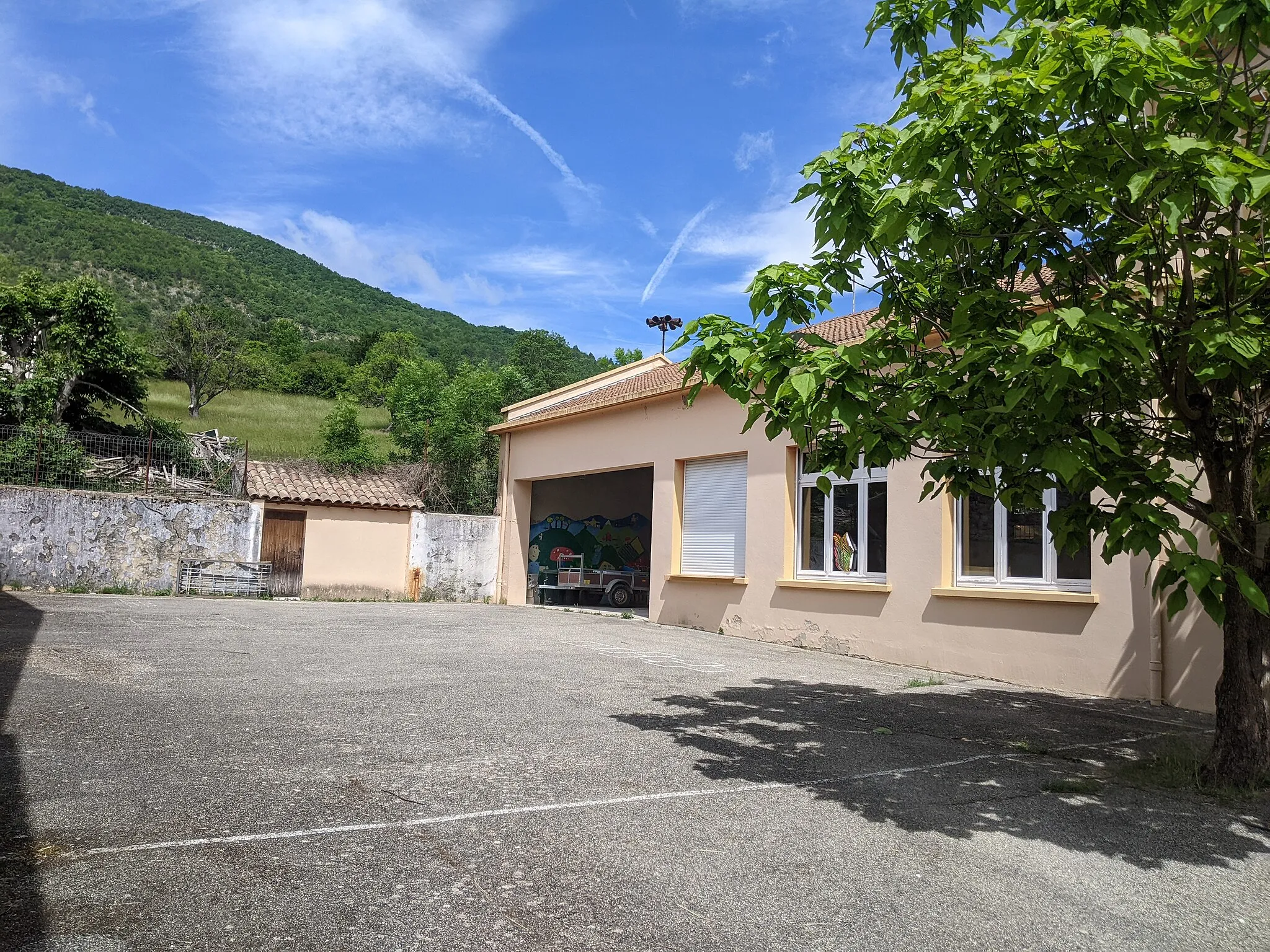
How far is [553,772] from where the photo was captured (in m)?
5.61

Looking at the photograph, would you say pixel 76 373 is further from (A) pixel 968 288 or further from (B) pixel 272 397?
(B) pixel 272 397

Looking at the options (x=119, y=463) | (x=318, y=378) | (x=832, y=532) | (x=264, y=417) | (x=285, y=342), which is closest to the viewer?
(x=832, y=532)

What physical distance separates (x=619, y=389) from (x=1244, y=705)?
688 inches

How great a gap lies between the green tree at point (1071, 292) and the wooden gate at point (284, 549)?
1756 cm

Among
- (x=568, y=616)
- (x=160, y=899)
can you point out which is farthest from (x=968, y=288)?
(x=568, y=616)

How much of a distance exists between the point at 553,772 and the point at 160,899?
254 centimetres

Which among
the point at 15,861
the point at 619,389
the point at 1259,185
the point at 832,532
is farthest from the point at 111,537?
the point at 1259,185

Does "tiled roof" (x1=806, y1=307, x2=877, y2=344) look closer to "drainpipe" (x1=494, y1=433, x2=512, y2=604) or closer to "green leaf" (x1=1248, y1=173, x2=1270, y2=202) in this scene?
"drainpipe" (x1=494, y1=433, x2=512, y2=604)

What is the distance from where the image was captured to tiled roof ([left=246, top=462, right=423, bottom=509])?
21.3 metres

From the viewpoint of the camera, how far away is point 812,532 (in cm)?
1420

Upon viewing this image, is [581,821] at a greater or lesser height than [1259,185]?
lesser

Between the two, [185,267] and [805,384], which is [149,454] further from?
[185,267]

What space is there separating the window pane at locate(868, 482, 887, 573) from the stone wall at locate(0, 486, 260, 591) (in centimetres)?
1396

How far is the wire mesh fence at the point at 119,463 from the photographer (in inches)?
754
